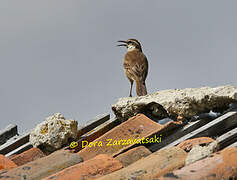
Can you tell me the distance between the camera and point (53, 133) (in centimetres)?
399

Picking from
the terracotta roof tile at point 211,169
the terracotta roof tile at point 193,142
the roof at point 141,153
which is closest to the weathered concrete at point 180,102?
the roof at point 141,153

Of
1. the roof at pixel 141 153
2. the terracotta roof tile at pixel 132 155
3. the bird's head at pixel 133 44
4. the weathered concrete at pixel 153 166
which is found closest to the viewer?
the roof at pixel 141 153

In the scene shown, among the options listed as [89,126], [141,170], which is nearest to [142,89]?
[89,126]

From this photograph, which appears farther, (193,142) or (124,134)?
(124,134)

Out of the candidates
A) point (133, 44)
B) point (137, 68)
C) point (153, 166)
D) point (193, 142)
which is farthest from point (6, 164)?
point (133, 44)

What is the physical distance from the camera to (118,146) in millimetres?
3715

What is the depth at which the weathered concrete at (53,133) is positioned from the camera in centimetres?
399

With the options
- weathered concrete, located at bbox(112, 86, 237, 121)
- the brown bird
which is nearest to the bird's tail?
the brown bird

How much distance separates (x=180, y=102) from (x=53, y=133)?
129 centimetres

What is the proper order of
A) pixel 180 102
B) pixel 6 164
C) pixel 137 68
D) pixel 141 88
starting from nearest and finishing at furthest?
pixel 6 164 < pixel 180 102 < pixel 141 88 < pixel 137 68

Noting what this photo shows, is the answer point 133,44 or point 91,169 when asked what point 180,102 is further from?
point 133,44

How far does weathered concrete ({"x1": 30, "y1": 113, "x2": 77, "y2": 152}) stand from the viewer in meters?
3.99

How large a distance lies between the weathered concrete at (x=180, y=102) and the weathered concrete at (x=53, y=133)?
69 cm

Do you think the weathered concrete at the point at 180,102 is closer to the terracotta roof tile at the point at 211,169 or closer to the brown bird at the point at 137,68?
the terracotta roof tile at the point at 211,169
